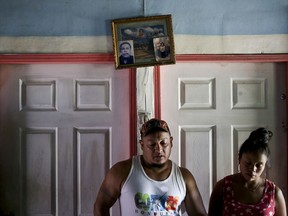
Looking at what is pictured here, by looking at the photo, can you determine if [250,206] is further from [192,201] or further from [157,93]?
[157,93]

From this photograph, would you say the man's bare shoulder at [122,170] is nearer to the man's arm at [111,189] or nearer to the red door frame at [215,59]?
the man's arm at [111,189]

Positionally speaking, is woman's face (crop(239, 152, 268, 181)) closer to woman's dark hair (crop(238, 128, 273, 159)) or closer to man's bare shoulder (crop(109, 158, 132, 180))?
woman's dark hair (crop(238, 128, 273, 159))

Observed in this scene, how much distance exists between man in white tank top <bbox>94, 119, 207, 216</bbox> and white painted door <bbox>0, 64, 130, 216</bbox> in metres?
0.85

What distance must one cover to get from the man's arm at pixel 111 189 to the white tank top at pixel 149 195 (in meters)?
0.04

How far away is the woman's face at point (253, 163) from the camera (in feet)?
6.48

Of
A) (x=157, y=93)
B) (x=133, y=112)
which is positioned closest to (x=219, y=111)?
(x=157, y=93)

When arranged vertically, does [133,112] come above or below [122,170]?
above

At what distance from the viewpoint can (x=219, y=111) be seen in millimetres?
3047

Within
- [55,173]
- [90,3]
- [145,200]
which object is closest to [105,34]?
[90,3]

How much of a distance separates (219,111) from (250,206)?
1.18 m

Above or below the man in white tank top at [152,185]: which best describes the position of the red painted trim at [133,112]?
above

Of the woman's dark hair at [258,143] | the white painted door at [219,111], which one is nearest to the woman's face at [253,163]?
the woman's dark hair at [258,143]

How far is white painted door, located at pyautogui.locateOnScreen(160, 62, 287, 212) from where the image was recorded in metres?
3.03

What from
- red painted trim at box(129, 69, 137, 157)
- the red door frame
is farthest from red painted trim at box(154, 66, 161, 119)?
red painted trim at box(129, 69, 137, 157)
